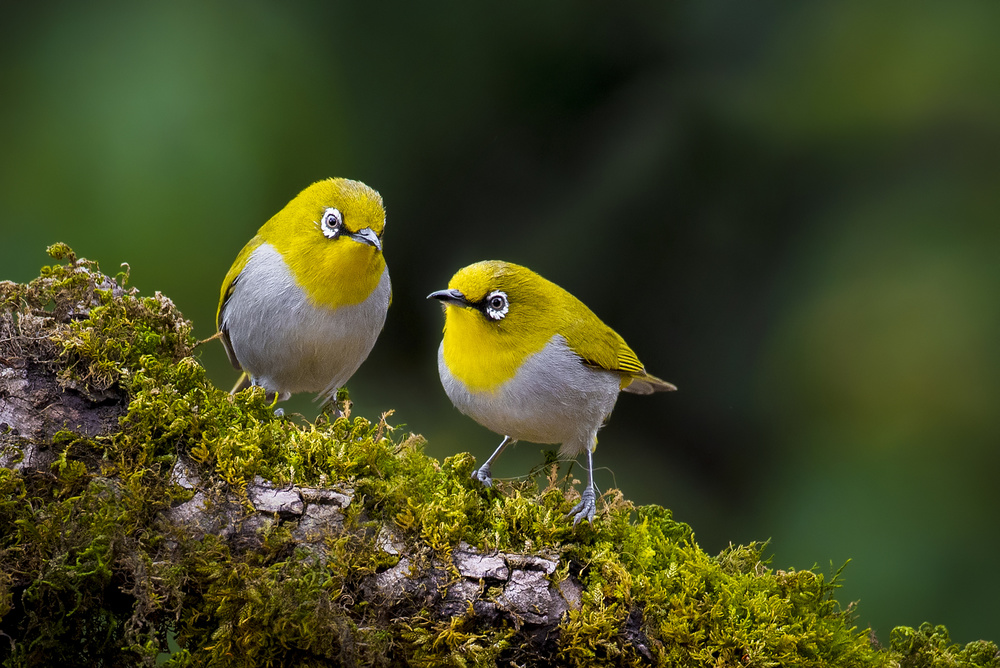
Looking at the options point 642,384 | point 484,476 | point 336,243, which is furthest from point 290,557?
point 642,384

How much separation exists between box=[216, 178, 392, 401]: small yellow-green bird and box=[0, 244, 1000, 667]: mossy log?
813 mm

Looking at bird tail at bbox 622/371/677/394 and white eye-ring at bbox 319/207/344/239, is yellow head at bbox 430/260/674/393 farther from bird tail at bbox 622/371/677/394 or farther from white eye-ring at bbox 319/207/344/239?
white eye-ring at bbox 319/207/344/239

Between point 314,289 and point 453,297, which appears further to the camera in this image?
point 314,289

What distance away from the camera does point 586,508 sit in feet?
11.4

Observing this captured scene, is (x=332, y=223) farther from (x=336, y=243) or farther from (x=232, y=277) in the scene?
(x=232, y=277)

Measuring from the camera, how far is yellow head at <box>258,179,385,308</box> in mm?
3992

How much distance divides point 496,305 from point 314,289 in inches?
37.2

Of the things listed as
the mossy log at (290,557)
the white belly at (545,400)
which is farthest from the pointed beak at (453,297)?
the mossy log at (290,557)

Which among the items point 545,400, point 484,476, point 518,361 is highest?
point 518,361

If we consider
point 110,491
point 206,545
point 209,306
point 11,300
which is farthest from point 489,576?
point 209,306

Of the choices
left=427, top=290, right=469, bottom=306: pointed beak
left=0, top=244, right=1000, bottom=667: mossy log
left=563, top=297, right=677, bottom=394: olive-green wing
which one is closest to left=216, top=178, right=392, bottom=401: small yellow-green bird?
left=427, top=290, right=469, bottom=306: pointed beak

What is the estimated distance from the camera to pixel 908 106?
578 centimetres

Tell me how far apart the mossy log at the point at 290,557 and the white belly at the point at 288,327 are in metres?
0.79

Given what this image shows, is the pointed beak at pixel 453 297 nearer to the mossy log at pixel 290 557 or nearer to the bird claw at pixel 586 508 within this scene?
the mossy log at pixel 290 557
